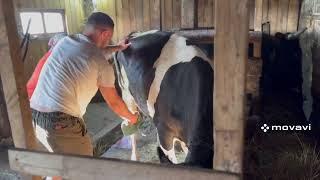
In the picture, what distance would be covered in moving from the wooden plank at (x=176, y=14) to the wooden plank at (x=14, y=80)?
4.35 m

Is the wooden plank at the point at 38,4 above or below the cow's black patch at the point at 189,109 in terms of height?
above

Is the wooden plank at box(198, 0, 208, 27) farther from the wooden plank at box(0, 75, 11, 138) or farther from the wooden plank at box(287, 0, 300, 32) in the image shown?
the wooden plank at box(0, 75, 11, 138)

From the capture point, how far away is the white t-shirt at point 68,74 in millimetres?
2494

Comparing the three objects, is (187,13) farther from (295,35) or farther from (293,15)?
(295,35)

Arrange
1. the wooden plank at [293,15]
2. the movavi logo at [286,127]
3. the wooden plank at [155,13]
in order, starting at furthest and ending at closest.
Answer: the wooden plank at [155,13] → the wooden plank at [293,15] → the movavi logo at [286,127]

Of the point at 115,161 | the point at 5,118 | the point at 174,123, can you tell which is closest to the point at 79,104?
the point at 174,123

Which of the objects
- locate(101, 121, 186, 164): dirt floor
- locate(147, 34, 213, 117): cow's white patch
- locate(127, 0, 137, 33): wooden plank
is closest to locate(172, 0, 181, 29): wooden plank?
locate(127, 0, 137, 33): wooden plank

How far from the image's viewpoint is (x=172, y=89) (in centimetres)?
283

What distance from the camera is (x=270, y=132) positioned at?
4.03 metres

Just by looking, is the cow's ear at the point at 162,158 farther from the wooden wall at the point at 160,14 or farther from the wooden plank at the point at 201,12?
the wooden plank at the point at 201,12

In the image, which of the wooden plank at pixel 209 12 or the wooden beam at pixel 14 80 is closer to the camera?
the wooden beam at pixel 14 80

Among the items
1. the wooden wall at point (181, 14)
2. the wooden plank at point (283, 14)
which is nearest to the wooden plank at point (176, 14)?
the wooden wall at point (181, 14)

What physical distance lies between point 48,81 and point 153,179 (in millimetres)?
1437

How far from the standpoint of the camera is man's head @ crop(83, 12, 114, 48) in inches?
103
